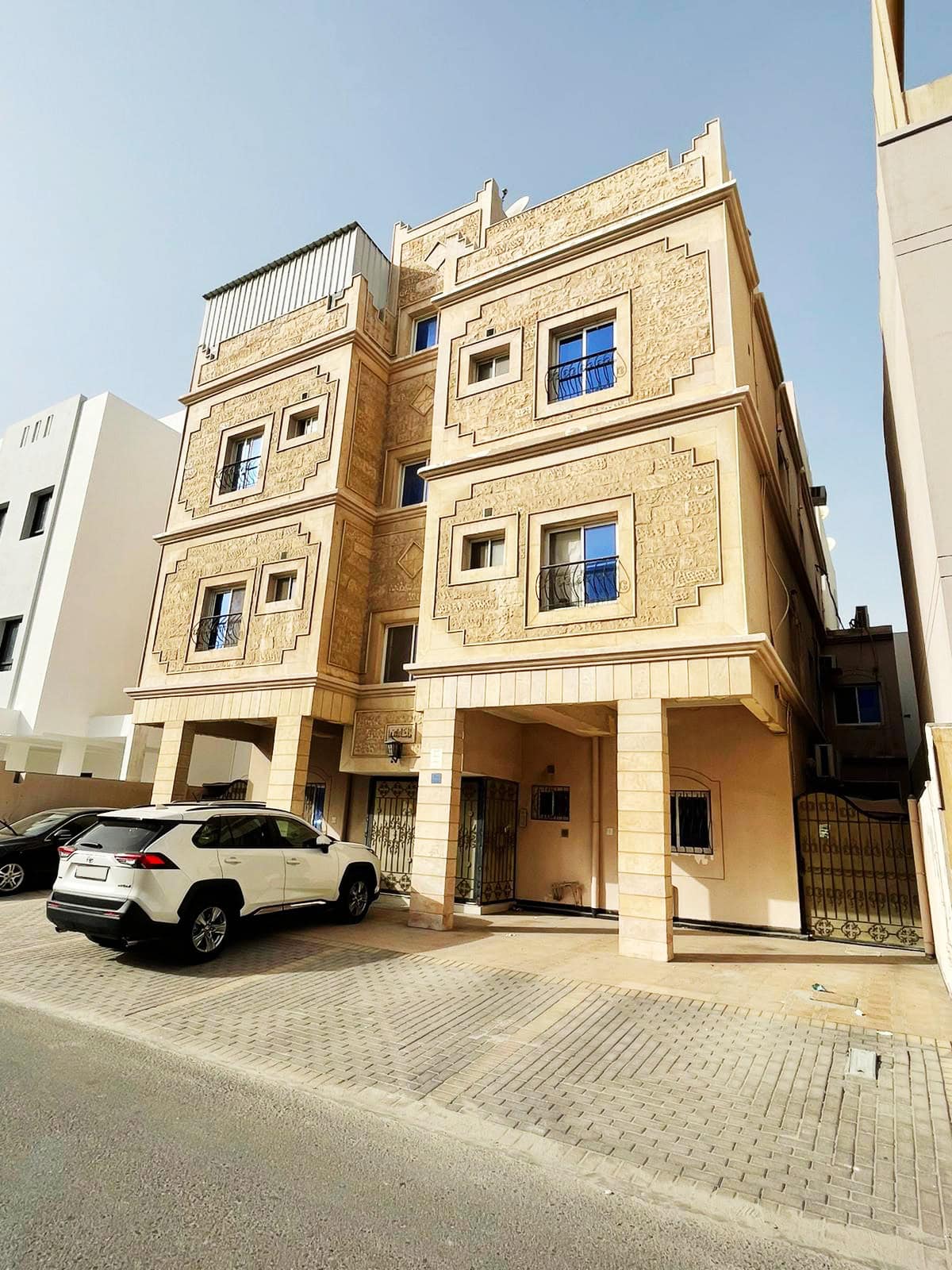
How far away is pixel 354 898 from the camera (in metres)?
10.5

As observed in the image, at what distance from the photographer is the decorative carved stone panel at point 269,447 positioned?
1471 cm

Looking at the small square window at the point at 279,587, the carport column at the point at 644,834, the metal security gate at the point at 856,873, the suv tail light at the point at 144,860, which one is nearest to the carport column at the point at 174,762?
the small square window at the point at 279,587

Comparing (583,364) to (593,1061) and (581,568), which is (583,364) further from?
(593,1061)

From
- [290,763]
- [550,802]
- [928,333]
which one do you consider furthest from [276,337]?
[928,333]

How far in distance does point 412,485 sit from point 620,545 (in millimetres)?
6738

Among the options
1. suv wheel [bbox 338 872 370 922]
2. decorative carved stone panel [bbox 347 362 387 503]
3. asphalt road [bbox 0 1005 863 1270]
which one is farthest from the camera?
decorative carved stone panel [bbox 347 362 387 503]

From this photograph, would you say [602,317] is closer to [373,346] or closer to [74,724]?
[373,346]

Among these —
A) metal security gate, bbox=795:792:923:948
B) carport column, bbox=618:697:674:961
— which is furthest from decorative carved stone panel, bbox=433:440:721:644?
metal security gate, bbox=795:792:923:948

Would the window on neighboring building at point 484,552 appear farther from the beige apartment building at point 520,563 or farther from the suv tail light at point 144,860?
the suv tail light at point 144,860

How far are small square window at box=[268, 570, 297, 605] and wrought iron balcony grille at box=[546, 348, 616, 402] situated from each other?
654 cm

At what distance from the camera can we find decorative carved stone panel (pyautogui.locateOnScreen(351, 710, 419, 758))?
13117 millimetres

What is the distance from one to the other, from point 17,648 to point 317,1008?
1785cm

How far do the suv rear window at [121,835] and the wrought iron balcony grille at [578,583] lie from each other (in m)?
6.10

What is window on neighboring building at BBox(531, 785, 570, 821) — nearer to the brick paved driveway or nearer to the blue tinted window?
the brick paved driveway
